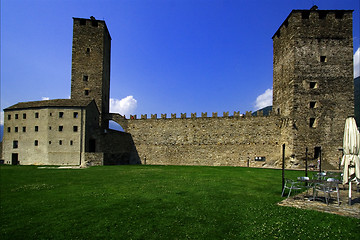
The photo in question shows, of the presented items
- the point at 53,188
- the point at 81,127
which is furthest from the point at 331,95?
the point at 81,127

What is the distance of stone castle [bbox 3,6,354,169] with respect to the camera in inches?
957

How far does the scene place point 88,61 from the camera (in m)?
31.6

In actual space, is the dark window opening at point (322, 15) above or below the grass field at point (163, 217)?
above

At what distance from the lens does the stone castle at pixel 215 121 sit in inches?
957

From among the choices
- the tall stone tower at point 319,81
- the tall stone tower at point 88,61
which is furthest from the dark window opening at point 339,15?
the tall stone tower at point 88,61

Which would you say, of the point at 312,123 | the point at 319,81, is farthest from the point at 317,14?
the point at 312,123

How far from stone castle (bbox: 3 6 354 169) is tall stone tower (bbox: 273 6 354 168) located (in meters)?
0.11

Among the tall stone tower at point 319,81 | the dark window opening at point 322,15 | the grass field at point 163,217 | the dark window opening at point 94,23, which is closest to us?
the grass field at point 163,217

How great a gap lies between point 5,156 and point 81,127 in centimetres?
1228

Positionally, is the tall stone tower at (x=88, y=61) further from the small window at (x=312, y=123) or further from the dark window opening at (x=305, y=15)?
the small window at (x=312, y=123)

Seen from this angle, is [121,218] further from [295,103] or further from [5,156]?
[5,156]

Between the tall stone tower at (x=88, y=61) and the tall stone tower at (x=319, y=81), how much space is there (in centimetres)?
2620

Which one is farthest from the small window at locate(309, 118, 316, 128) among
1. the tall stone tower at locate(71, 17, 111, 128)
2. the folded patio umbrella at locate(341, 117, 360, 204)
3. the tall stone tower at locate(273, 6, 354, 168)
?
the tall stone tower at locate(71, 17, 111, 128)

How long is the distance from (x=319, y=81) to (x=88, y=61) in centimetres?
3154
